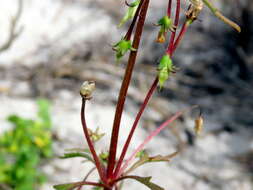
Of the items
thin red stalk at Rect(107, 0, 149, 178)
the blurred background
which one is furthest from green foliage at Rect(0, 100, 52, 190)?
thin red stalk at Rect(107, 0, 149, 178)

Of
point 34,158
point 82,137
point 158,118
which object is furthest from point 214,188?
point 34,158

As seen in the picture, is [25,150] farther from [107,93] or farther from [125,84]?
[125,84]

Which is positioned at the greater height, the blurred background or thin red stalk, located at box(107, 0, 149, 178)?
thin red stalk, located at box(107, 0, 149, 178)

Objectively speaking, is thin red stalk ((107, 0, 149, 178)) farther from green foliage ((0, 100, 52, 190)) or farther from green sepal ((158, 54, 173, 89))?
green foliage ((0, 100, 52, 190))

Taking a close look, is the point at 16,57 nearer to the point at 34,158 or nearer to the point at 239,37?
the point at 34,158

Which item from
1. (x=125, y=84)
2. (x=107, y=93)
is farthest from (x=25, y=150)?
(x=125, y=84)

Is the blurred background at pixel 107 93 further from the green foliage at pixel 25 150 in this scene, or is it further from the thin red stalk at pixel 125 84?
the thin red stalk at pixel 125 84

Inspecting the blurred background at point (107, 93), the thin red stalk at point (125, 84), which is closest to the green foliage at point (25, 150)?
the blurred background at point (107, 93)

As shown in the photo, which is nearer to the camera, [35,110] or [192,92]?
[35,110]
